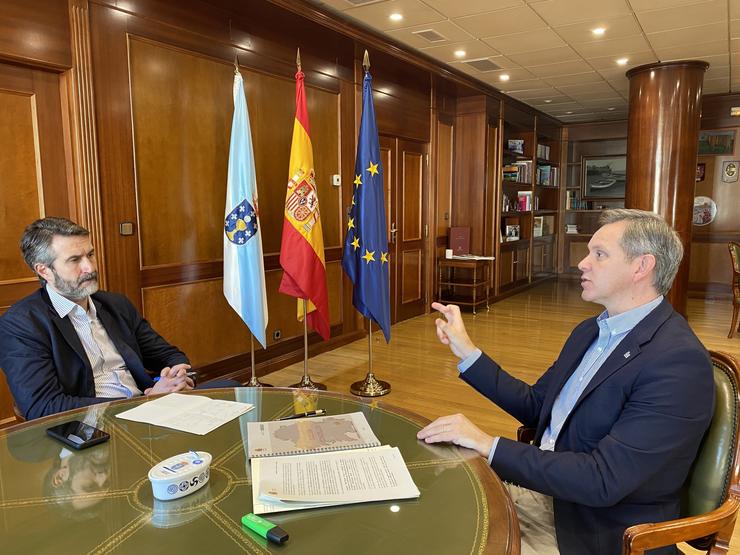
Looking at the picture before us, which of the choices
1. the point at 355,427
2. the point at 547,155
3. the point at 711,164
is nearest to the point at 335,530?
the point at 355,427

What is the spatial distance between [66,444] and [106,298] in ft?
3.41

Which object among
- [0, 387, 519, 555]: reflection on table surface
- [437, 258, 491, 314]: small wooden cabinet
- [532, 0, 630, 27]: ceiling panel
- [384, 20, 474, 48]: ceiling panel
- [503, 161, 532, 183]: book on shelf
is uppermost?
[384, 20, 474, 48]: ceiling panel

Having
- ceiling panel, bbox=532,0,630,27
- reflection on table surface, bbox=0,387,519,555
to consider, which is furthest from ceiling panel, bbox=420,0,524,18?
reflection on table surface, bbox=0,387,519,555

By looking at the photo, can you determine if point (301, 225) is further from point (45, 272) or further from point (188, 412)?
point (188, 412)

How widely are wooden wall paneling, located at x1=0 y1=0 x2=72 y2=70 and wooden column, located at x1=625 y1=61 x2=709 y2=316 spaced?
5767mm

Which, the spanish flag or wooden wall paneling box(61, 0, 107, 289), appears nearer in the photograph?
wooden wall paneling box(61, 0, 107, 289)

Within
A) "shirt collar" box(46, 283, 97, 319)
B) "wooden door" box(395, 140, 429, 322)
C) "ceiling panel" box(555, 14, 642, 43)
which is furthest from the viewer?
"wooden door" box(395, 140, 429, 322)

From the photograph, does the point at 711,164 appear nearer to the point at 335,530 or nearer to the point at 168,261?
the point at 168,261

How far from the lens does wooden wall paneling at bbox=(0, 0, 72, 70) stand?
2721 mm

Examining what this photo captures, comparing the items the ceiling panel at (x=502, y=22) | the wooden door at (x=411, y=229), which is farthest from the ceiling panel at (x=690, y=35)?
the wooden door at (x=411, y=229)

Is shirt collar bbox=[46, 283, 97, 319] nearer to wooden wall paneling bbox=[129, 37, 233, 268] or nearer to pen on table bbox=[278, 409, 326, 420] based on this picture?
pen on table bbox=[278, 409, 326, 420]

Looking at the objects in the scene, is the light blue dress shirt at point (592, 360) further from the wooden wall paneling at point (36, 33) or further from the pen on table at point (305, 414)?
the wooden wall paneling at point (36, 33)

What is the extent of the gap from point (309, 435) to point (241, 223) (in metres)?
2.37

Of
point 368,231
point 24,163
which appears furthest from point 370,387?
point 24,163
